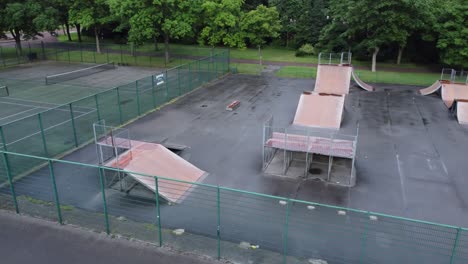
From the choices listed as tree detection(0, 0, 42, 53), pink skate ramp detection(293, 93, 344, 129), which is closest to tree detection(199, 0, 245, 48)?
tree detection(0, 0, 42, 53)

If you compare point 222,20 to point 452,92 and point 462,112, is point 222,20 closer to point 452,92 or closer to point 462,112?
point 452,92

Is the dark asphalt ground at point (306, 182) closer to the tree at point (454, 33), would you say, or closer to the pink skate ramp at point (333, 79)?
the pink skate ramp at point (333, 79)

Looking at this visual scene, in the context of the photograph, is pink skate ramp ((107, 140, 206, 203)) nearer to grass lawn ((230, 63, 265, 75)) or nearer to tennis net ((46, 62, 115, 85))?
tennis net ((46, 62, 115, 85))

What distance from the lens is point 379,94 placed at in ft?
95.4

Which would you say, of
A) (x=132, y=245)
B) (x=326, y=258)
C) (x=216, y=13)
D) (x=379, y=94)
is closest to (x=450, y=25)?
(x=379, y=94)

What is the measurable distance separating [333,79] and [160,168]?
18.7 meters

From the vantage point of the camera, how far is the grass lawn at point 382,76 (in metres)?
33.7

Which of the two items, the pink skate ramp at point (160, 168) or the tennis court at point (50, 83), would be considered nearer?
the pink skate ramp at point (160, 168)

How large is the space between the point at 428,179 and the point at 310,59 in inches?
1277

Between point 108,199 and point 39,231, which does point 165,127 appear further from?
point 39,231

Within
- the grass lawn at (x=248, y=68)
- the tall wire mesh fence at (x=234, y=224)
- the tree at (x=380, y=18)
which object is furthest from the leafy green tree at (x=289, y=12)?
the tall wire mesh fence at (x=234, y=224)

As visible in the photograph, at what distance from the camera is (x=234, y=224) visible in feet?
37.7

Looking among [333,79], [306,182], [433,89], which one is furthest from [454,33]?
[306,182]

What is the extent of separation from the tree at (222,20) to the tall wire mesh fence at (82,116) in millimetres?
11655
